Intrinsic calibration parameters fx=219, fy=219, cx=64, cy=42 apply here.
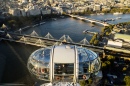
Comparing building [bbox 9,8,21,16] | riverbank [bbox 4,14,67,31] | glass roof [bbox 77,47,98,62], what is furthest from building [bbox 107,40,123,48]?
building [bbox 9,8,21,16]

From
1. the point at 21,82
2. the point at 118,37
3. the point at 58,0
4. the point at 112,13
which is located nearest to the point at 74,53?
the point at 21,82

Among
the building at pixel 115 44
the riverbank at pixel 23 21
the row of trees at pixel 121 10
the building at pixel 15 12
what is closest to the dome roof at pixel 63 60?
the building at pixel 115 44

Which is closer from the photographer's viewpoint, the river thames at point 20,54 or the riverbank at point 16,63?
the riverbank at point 16,63

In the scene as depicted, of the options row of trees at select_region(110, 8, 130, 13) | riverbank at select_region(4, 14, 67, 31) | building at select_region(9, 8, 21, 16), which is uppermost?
building at select_region(9, 8, 21, 16)

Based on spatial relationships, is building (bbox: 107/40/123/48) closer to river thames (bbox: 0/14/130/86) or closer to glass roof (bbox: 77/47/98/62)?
river thames (bbox: 0/14/130/86)

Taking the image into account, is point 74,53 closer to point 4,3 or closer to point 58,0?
point 4,3

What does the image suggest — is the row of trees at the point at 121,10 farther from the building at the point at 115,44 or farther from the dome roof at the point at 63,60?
the dome roof at the point at 63,60

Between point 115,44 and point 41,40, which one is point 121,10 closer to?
point 115,44

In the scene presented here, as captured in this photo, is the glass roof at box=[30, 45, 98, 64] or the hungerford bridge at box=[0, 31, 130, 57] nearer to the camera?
the glass roof at box=[30, 45, 98, 64]
